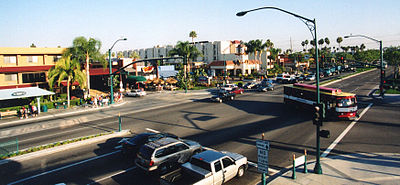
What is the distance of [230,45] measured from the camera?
10669 cm

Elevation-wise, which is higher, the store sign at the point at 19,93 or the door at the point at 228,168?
the store sign at the point at 19,93

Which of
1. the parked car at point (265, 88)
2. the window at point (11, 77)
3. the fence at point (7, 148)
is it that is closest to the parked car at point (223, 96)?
the parked car at point (265, 88)

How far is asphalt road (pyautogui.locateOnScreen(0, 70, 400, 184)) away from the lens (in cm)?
1270

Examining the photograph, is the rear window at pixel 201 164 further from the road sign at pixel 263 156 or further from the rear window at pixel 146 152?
the rear window at pixel 146 152

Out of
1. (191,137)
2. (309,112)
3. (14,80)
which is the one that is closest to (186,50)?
(14,80)

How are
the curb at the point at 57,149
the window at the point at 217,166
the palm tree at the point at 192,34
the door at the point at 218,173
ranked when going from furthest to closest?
the palm tree at the point at 192,34
the curb at the point at 57,149
the window at the point at 217,166
the door at the point at 218,173

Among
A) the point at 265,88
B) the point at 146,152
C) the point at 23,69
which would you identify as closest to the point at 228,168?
the point at 146,152

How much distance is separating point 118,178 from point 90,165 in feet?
9.02

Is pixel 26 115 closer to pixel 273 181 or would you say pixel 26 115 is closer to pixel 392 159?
pixel 273 181

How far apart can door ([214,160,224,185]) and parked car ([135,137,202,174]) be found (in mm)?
2931

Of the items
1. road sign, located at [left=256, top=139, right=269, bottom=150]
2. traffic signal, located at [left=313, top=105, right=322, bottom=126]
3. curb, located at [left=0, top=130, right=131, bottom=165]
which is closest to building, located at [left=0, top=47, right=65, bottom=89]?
curb, located at [left=0, top=130, right=131, bottom=165]

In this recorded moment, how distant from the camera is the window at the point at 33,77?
39.8 meters

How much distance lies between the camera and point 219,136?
18.8 m

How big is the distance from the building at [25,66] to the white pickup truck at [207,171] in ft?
125
